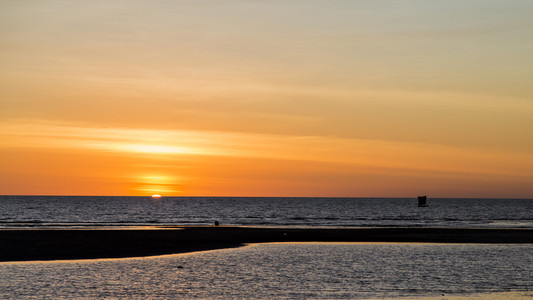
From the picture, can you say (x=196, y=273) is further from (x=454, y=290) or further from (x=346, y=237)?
(x=346, y=237)

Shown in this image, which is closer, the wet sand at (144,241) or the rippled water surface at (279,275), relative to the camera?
the rippled water surface at (279,275)

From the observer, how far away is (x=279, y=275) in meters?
36.3

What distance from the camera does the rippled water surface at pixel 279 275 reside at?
30.2 meters

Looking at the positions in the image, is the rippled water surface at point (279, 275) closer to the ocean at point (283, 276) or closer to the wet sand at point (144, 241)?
the ocean at point (283, 276)

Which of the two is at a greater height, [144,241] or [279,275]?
[144,241]

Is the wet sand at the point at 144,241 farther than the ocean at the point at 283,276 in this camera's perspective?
Yes

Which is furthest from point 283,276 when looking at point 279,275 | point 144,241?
point 144,241

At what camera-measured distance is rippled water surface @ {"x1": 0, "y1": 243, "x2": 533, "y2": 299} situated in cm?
3020

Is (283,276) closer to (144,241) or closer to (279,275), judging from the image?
(279,275)

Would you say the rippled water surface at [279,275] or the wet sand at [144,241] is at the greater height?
the wet sand at [144,241]

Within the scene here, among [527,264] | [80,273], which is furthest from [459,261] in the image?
[80,273]

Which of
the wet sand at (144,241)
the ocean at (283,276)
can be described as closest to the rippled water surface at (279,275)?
the ocean at (283,276)

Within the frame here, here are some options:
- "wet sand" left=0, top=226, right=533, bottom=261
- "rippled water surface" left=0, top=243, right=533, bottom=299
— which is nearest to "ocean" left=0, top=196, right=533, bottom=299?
"rippled water surface" left=0, top=243, right=533, bottom=299

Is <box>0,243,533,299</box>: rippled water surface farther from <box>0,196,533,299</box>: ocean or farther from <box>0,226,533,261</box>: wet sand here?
<box>0,226,533,261</box>: wet sand
